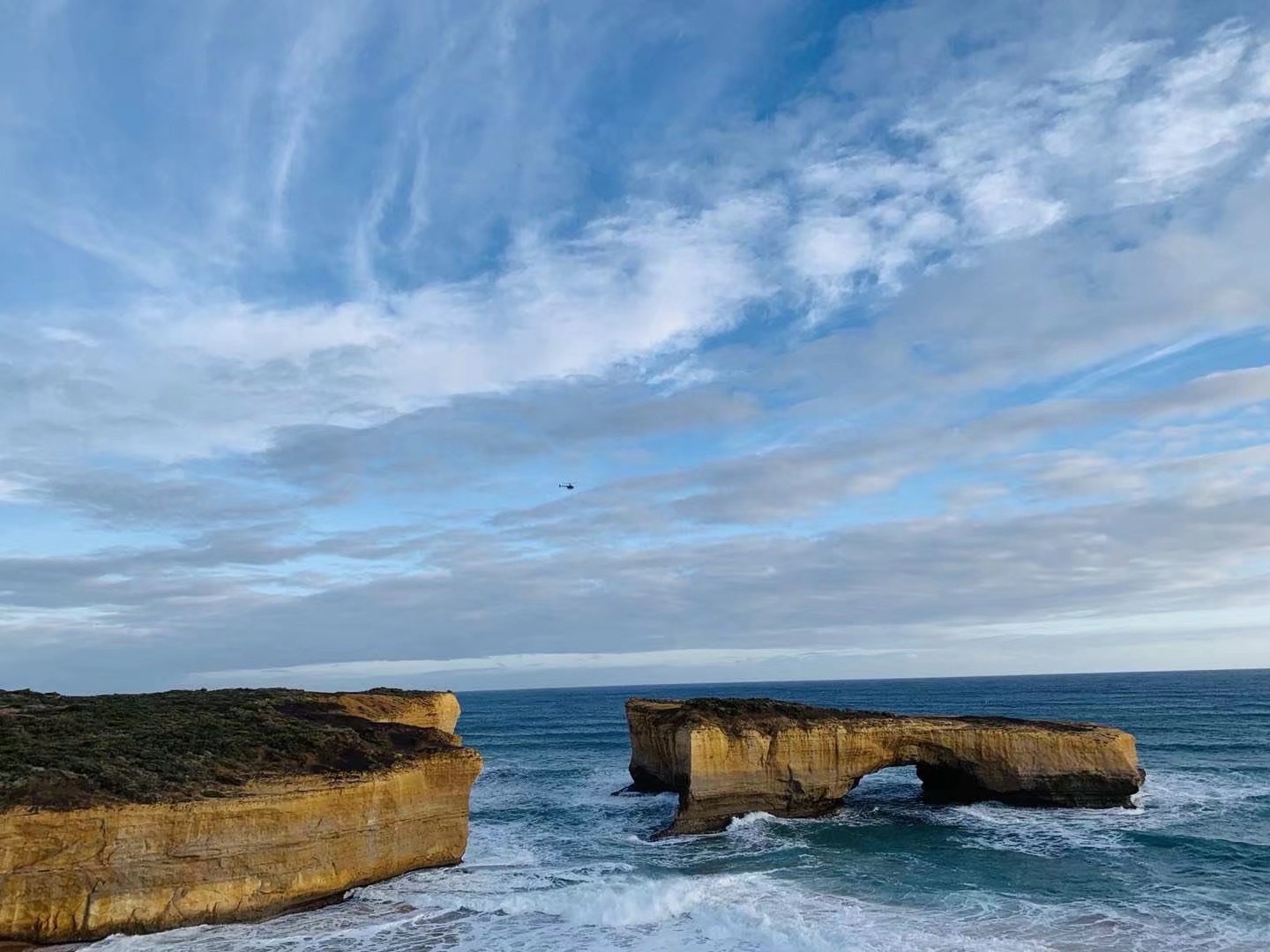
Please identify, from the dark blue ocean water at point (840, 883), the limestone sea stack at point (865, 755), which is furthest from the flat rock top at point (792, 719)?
the dark blue ocean water at point (840, 883)

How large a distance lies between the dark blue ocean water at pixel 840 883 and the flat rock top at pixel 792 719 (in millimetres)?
2648

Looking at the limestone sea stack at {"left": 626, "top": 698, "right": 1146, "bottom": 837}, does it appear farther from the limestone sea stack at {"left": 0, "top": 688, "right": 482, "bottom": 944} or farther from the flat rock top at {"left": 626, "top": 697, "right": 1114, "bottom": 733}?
the limestone sea stack at {"left": 0, "top": 688, "right": 482, "bottom": 944}

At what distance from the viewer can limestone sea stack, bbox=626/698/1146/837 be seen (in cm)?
2603

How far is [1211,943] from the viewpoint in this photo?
15.2 meters

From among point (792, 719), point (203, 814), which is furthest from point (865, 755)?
point (203, 814)

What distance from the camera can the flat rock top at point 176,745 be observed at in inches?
634

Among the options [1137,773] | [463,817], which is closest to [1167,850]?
[1137,773]

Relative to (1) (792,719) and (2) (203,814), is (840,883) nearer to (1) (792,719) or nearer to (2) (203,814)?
(1) (792,719)

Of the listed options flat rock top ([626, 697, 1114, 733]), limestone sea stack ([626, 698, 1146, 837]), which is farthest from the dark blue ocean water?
flat rock top ([626, 697, 1114, 733])

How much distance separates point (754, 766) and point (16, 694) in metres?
22.4

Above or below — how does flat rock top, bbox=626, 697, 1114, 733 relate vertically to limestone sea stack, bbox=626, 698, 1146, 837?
above

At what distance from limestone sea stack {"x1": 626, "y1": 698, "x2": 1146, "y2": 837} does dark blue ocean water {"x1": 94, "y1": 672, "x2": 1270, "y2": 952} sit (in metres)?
0.83

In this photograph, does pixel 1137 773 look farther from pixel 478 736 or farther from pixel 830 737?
pixel 478 736

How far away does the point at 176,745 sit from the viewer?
19.4m
